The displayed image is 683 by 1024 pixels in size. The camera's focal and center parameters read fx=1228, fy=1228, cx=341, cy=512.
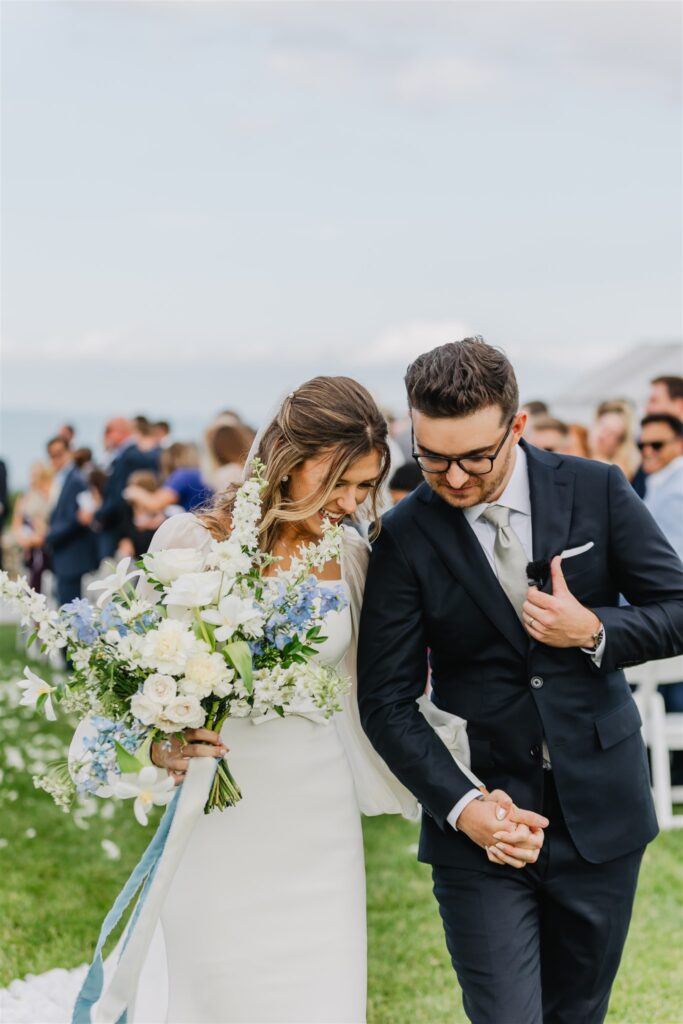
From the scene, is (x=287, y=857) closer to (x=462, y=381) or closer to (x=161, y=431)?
(x=462, y=381)

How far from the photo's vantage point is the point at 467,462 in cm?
312

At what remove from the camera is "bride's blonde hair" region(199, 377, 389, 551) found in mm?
3420

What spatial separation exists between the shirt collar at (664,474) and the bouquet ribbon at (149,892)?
4746mm

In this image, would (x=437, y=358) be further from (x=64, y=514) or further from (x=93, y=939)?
(x=64, y=514)

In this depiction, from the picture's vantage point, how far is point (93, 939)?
5508 millimetres

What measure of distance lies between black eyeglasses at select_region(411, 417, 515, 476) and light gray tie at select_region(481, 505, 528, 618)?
19 centimetres

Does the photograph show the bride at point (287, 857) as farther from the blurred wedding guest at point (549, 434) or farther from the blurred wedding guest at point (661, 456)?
the blurred wedding guest at point (549, 434)

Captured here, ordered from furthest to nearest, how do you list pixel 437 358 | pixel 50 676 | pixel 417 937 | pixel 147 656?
pixel 50 676
pixel 417 937
pixel 437 358
pixel 147 656

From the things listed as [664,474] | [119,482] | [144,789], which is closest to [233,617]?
[144,789]

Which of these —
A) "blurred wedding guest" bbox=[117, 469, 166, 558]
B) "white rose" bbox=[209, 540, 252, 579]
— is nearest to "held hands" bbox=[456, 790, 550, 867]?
"white rose" bbox=[209, 540, 252, 579]

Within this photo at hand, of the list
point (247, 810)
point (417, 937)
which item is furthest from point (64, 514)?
point (247, 810)

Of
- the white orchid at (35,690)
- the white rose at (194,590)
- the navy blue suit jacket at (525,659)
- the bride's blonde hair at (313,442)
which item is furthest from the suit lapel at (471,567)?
the white orchid at (35,690)

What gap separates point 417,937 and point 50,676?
7.57 metres

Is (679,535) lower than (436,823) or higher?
higher
